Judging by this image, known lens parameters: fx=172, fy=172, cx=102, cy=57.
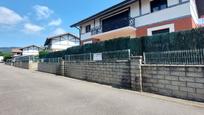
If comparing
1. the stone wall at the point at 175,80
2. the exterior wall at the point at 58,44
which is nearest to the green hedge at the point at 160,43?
the stone wall at the point at 175,80

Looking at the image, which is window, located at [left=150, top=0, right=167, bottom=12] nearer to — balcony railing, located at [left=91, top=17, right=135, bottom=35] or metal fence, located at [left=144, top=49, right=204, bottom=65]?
balcony railing, located at [left=91, top=17, right=135, bottom=35]

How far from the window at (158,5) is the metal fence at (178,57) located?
302 inches

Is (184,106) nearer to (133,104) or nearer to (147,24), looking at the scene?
(133,104)

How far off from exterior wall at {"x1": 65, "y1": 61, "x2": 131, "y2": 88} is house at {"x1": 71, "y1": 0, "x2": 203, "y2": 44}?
5215 millimetres

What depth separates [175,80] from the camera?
6691 millimetres

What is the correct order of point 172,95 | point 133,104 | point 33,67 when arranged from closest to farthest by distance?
point 133,104 → point 172,95 → point 33,67

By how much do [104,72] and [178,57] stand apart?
15.8ft

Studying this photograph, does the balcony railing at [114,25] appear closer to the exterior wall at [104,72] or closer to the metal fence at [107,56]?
the metal fence at [107,56]

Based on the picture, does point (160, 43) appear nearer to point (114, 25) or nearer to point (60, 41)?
point (114, 25)

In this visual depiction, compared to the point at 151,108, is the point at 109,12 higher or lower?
higher

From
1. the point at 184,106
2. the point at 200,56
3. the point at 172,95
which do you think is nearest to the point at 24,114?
the point at 184,106

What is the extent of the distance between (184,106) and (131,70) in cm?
327

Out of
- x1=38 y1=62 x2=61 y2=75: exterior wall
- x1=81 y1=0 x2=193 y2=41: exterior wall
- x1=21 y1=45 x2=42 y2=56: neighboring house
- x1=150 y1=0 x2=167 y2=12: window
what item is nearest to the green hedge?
x1=81 y1=0 x2=193 y2=41: exterior wall

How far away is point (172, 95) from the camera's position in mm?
6785
